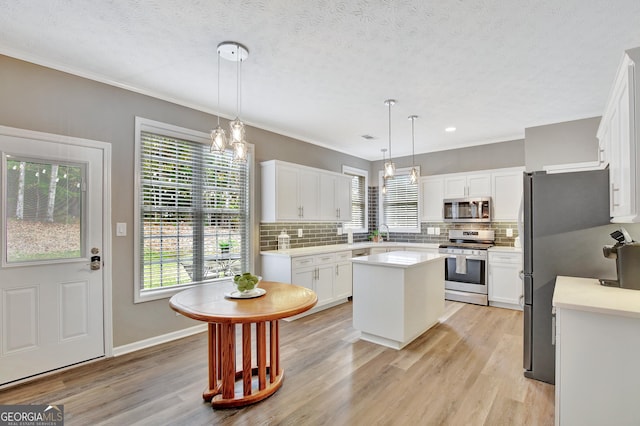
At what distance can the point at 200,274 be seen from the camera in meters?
3.80

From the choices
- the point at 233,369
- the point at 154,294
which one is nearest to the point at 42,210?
the point at 154,294

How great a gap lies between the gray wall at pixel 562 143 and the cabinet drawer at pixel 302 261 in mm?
3304

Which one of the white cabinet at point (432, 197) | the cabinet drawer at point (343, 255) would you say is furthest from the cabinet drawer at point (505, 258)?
the cabinet drawer at point (343, 255)

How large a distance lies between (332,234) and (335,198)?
0.73m

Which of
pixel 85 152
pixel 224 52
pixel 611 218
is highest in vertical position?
pixel 224 52

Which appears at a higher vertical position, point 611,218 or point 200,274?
point 611,218

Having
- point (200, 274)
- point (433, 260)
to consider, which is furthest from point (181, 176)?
point (433, 260)

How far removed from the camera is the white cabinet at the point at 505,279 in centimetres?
460

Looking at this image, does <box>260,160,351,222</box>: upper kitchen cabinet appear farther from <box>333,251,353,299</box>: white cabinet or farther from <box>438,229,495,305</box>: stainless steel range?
<box>438,229,495,305</box>: stainless steel range

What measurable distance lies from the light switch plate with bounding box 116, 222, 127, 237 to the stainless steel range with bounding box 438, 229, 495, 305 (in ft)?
14.6

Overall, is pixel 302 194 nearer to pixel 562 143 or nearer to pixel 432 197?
pixel 432 197

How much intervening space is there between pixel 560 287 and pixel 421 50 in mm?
1991

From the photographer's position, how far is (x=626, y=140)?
5.70 feet

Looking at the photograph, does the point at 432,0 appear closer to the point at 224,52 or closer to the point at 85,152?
the point at 224,52
